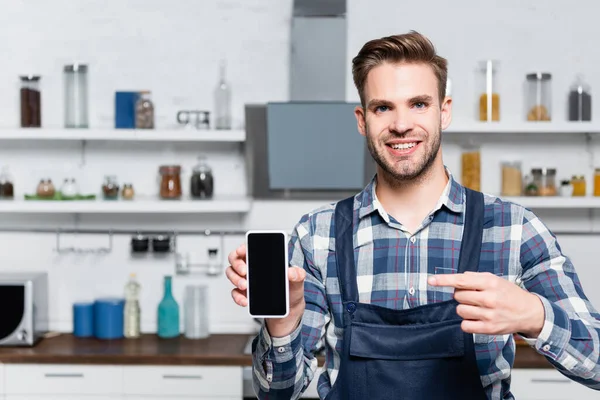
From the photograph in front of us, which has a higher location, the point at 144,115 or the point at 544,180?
the point at 144,115

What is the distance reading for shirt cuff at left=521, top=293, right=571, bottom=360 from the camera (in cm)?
129

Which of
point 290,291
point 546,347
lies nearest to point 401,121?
point 290,291

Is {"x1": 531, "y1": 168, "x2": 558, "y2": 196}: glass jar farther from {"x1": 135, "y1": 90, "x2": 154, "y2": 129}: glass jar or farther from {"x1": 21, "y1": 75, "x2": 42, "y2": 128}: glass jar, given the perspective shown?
{"x1": 21, "y1": 75, "x2": 42, "y2": 128}: glass jar

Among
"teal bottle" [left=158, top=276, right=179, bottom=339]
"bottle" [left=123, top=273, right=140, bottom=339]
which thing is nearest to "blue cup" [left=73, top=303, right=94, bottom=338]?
"bottle" [left=123, top=273, right=140, bottom=339]

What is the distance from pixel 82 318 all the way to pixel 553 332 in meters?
2.74

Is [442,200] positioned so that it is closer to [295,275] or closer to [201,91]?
[295,275]

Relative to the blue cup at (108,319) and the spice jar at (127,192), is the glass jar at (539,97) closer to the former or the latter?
the spice jar at (127,192)

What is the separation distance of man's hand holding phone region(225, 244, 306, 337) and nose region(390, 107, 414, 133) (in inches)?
13.8

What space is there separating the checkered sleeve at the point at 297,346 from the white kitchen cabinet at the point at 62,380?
71.8 inches

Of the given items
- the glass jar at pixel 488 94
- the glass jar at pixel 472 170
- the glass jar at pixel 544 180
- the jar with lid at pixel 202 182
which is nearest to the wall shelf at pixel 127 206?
the jar with lid at pixel 202 182

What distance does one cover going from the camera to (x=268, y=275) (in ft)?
4.52

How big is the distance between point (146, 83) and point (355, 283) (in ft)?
8.06

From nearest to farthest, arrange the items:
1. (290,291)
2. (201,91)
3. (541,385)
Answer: (290,291)
(541,385)
(201,91)

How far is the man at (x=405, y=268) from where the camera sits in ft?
5.05
